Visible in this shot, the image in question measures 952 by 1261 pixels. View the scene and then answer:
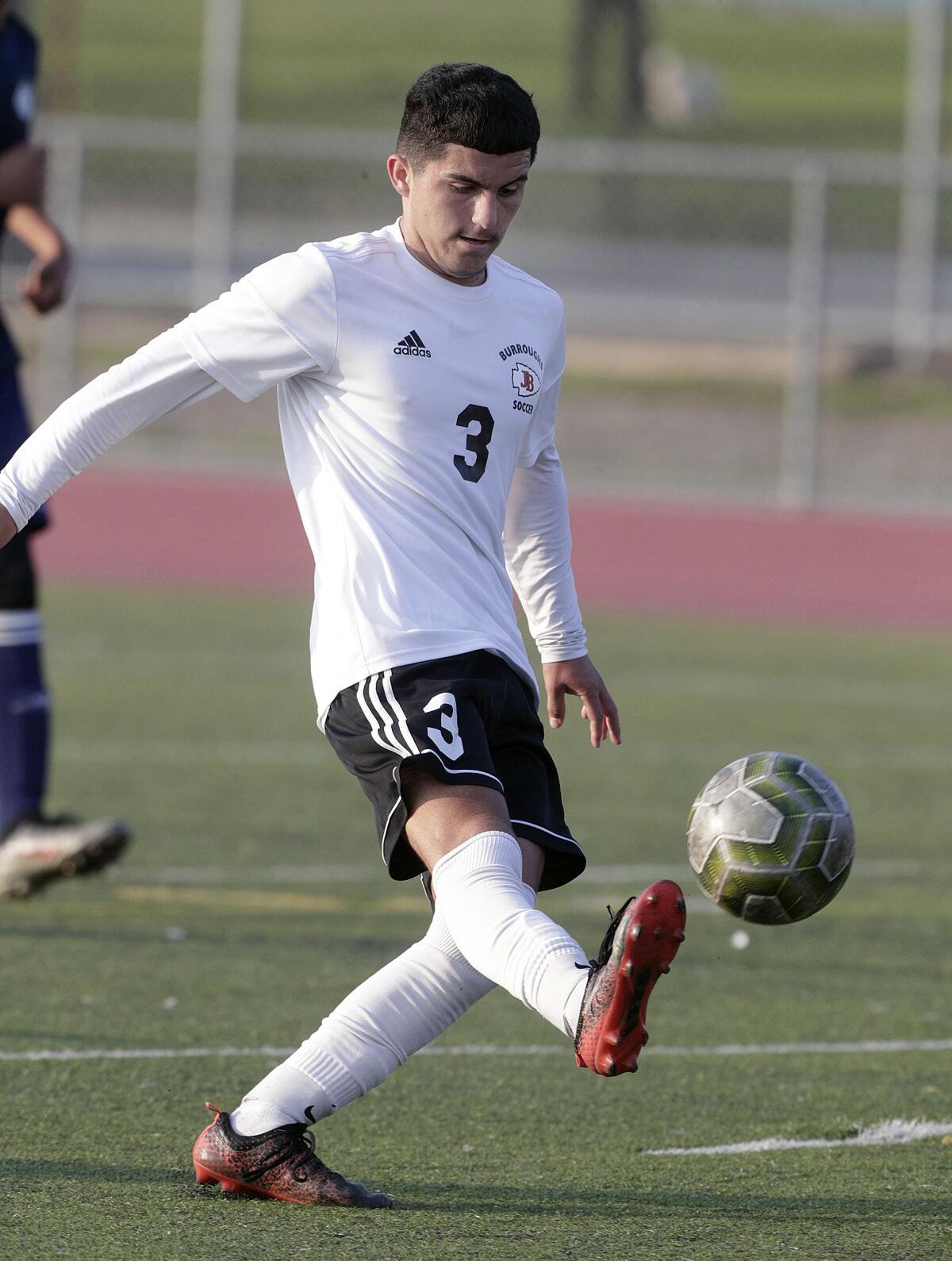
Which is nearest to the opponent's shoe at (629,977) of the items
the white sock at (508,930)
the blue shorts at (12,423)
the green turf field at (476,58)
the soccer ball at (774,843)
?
the white sock at (508,930)

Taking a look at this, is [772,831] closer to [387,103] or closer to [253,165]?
[253,165]

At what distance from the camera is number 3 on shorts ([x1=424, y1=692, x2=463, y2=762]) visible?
3.71 metres

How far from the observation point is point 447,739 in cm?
372

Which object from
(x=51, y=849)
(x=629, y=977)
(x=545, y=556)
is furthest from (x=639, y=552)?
(x=629, y=977)

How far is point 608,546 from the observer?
15.8 m

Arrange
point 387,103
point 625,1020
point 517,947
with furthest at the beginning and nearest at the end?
point 387,103, point 517,947, point 625,1020

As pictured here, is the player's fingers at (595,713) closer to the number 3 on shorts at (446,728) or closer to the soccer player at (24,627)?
the number 3 on shorts at (446,728)

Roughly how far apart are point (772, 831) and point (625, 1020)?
3.00ft

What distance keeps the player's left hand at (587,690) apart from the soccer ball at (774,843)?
0.85ft

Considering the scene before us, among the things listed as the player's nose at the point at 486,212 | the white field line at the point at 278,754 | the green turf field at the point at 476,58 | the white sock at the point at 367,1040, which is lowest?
the white field line at the point at 278,754

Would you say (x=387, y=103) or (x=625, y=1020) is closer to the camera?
(x=625, y=1020)

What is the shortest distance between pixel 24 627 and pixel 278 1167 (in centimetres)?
310

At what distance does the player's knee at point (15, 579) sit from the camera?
6.57 meters

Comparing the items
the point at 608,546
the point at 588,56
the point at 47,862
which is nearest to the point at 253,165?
the point at 588,56
